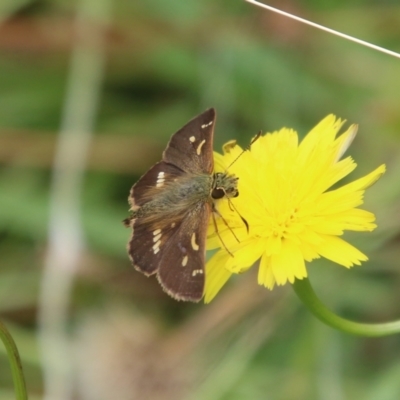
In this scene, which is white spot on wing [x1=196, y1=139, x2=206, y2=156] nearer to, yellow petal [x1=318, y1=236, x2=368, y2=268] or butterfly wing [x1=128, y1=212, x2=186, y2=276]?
butterfly wing [x1=128, y1=212, x2=186, y2=276]

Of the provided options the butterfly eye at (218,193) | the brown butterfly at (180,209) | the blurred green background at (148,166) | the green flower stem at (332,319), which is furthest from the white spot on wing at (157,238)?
the blurred green background at (148,166)

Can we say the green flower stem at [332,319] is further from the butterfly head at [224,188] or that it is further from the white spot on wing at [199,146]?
the white spot on wing at [199,146]

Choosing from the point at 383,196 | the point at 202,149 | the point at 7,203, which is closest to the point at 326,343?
the point at 383,196

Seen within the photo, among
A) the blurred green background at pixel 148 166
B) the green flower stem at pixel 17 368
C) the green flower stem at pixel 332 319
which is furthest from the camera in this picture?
the blurred green background at pixel 148 166

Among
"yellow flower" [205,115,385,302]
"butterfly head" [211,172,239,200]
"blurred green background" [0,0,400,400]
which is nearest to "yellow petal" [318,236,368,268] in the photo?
"yellow flower" [205,115,385,302]

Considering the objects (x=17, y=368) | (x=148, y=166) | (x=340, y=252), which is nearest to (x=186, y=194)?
(x=340, y=252)

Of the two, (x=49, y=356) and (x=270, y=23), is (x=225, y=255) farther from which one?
(x=270, y=23)
